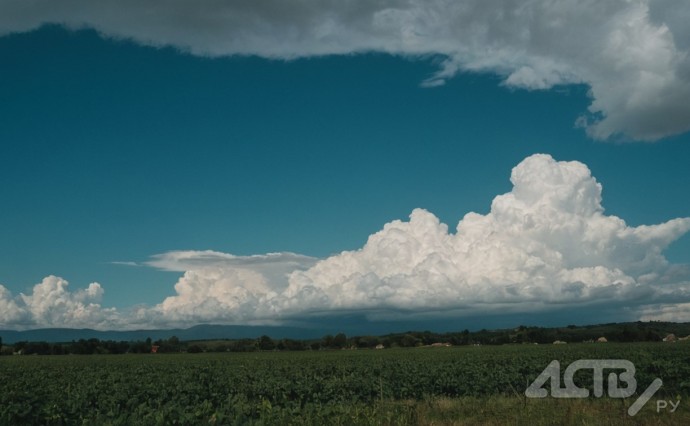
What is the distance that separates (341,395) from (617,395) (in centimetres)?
1245

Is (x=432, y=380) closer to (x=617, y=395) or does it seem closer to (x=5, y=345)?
(x=617, y=395)

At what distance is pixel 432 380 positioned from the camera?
31859mm

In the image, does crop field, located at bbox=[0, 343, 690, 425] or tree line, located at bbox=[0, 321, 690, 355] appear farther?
tree line, located at bbox=[0, 321, 690, 355]

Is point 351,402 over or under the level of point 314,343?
over

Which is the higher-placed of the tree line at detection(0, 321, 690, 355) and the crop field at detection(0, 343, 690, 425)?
the crop field at detection(0, 343, 690, 425)

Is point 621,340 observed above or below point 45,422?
below

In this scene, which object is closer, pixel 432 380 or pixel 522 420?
pixel 522 420

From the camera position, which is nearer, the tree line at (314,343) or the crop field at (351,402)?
the crop field at (351,402)

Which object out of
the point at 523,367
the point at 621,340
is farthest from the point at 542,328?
the point at 523,367

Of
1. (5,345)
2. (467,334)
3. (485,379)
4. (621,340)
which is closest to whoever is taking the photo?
(485,379)

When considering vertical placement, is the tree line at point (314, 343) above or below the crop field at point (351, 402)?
below

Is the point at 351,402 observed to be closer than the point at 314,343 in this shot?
Yes

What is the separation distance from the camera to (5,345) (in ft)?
544

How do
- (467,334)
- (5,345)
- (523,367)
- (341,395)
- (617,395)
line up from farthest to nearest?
(467,334), (5,345), (523,367), (341,395), (617,395)
